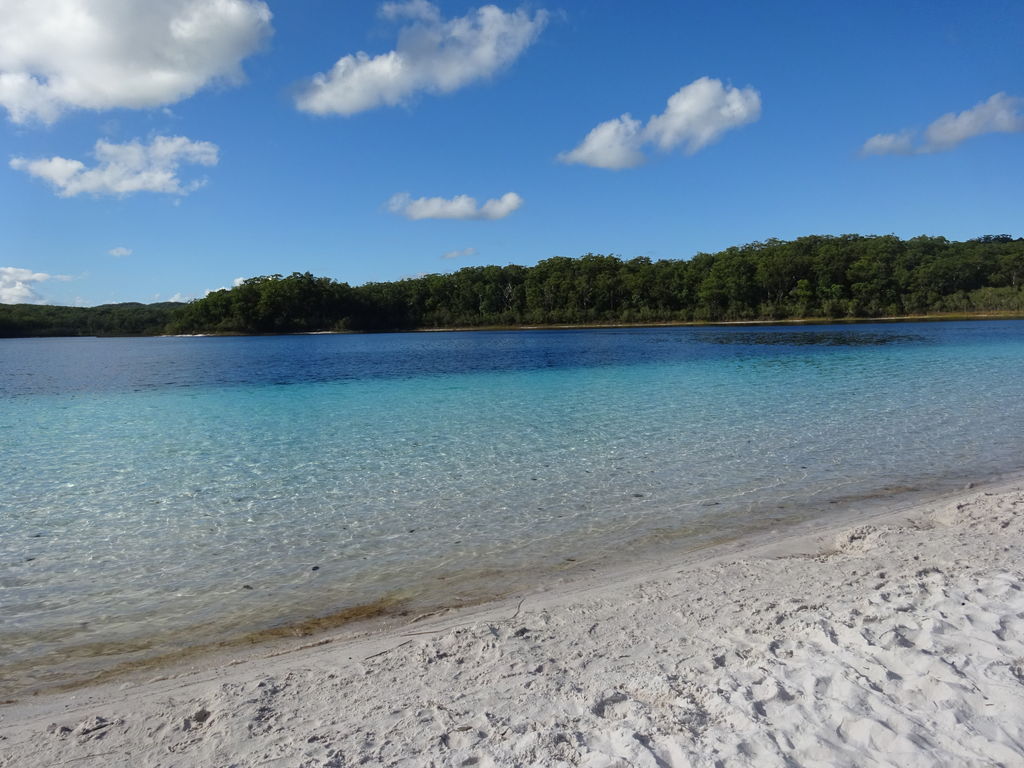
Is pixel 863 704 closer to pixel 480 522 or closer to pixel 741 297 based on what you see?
pixel 480 522

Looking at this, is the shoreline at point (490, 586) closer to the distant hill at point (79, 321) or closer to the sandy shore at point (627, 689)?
the sandy shore at point (627, 689)

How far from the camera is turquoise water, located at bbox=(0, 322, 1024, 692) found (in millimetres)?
5148

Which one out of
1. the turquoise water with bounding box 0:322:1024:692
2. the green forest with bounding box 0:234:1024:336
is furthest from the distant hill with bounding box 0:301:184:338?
the turquoise water with bounding box 0:322:1024:692

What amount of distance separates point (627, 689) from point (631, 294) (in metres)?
118

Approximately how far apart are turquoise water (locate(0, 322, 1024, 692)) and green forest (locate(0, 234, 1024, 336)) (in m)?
87.5

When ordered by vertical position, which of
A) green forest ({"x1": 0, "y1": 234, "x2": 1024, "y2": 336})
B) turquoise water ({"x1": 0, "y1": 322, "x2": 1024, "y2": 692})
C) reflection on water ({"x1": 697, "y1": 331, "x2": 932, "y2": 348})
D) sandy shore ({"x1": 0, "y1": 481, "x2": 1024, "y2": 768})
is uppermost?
green forest ({"x1": 0, "y1": 234, "x2": 1024, "y2": 336})

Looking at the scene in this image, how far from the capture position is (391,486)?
8.51 m

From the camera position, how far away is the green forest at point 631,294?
95.2m

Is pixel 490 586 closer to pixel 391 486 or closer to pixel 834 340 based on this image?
pixel 391 486

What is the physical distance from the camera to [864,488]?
25.9 feet

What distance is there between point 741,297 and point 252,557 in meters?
110

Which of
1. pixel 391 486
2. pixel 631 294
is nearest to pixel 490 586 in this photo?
pixel 391 486

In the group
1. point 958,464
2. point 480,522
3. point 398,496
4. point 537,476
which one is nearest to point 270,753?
point 480,522

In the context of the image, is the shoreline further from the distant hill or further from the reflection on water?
the distant hill
